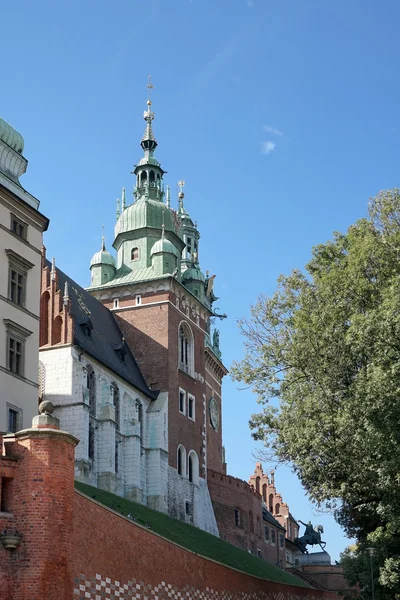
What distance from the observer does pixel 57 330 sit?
4922cm

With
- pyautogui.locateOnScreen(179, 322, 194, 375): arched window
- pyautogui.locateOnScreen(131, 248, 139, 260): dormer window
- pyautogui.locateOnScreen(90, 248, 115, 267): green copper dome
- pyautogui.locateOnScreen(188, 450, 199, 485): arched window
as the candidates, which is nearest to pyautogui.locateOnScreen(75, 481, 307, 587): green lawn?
pyautogui.locateOnScreen(188, 450, 199, 485): arched window

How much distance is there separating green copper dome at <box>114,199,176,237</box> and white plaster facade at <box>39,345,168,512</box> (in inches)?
506

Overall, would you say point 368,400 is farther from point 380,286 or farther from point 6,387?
point 6,387

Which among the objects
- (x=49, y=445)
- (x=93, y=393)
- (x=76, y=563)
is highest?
(x=93, y=393)

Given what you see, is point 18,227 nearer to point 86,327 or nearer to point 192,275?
point 86,327

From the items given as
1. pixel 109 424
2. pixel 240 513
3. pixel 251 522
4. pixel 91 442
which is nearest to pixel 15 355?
pixel 91 442

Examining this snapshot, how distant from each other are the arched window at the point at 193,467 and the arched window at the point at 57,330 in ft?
48.5

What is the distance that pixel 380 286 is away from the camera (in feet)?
110

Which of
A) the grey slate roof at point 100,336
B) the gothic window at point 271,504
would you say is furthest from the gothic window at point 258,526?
the gothic window at point 271,504

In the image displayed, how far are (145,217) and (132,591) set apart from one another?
39712 mm

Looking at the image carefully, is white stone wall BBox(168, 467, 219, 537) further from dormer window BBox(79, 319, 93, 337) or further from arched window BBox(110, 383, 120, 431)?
dormer window BBox(79, 319, 93, 337)

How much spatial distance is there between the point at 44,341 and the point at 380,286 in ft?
70.0

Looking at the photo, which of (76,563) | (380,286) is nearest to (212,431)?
(380,286)

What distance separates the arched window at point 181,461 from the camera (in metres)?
58.2
